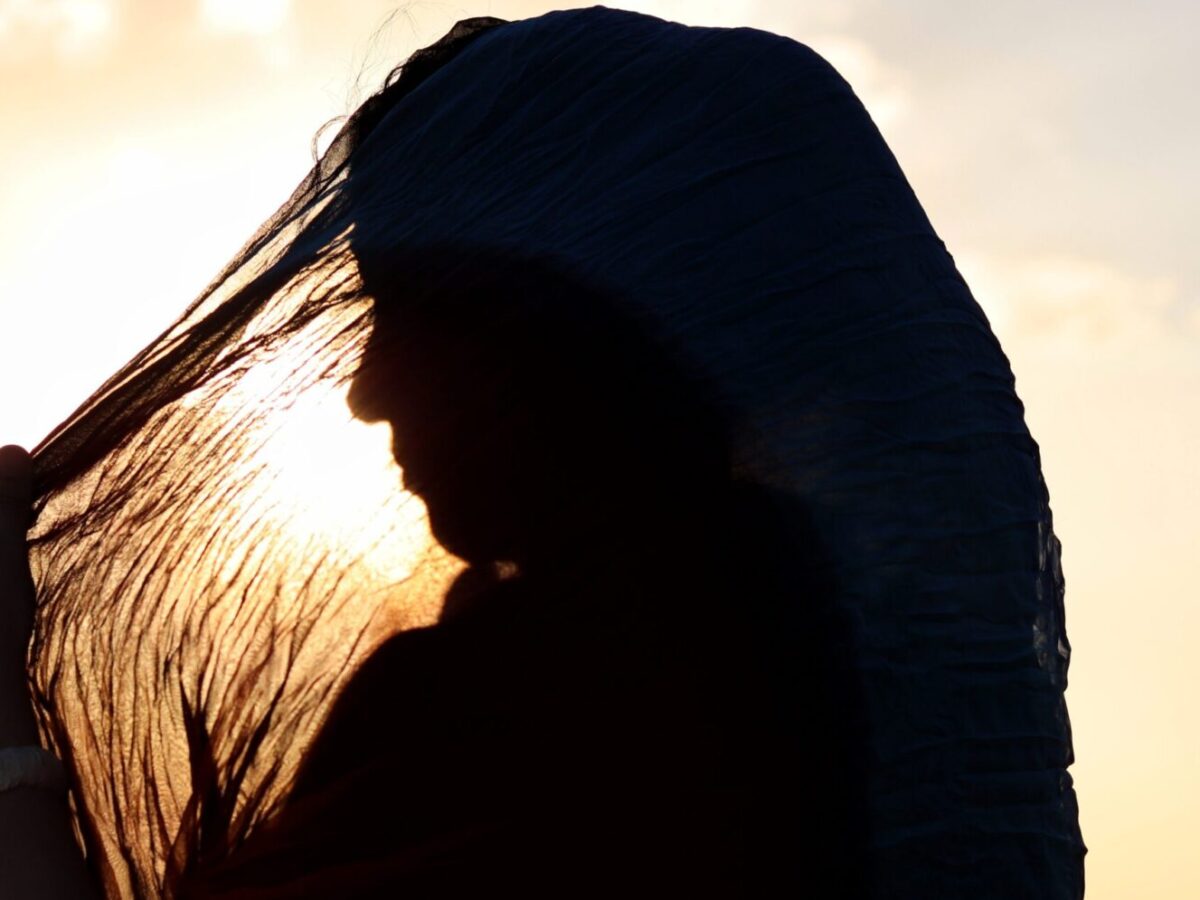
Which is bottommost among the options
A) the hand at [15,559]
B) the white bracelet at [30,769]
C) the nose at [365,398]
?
the white bracelet at [30,769]

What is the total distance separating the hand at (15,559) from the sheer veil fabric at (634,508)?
0.08ft

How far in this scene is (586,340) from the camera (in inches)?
50.7

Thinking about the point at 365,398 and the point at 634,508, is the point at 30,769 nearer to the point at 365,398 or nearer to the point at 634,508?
the point at 365,398

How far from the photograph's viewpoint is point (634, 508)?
126cm

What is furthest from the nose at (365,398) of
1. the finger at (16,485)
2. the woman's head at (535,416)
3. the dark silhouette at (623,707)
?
the finger at (16,485)

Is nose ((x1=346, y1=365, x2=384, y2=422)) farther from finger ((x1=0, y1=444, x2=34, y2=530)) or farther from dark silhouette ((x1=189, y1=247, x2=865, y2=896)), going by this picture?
finger ((x1=0, y1=444, x2=34, y2=530))

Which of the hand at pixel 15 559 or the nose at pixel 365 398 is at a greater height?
the nose at pixel 365 398

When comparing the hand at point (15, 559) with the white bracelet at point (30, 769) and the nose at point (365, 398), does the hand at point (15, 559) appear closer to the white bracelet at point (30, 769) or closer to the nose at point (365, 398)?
the white bracelet at point (30, 769)

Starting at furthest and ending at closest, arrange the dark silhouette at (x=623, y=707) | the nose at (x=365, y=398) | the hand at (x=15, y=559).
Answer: the hand at (x=15, y=559), the nose at (x=365, y=398), the dark silhouette at (x=623, y=707)

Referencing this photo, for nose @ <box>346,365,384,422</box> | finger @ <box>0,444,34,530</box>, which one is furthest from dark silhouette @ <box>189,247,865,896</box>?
finger @ <box>0,444,34,530</box>

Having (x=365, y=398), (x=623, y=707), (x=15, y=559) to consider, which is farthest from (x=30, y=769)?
(x=623, y=707)

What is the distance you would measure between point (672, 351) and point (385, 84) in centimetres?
70

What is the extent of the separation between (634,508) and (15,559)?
0.77 meters

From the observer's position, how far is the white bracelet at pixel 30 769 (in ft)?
4.50
